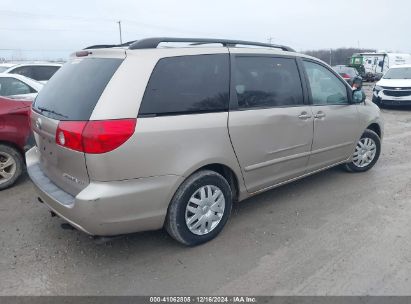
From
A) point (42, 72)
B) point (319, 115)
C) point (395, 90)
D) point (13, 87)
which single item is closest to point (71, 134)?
point (319, 115)

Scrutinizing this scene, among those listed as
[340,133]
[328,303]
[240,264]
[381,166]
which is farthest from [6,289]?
[381,166]

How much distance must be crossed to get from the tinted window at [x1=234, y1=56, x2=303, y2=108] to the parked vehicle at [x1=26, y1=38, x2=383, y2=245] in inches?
0.4

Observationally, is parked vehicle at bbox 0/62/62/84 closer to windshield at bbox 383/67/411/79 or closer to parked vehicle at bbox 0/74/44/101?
parked vehicle at bbox 0/74/44/101

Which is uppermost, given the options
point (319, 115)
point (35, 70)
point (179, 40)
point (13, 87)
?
point (179, 40)

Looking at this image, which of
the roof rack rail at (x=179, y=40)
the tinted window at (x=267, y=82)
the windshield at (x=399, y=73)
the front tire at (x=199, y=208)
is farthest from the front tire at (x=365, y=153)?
the windshield at (x=399, y=73)

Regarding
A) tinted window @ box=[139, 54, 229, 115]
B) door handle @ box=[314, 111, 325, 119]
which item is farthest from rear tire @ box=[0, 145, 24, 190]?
door handle @ box=[314, 111, 325, 119]

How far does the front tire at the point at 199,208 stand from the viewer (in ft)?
9.75

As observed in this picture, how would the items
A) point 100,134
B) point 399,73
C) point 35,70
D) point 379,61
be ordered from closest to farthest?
point 100,134
point 35,70
point 399,73
point 379,61

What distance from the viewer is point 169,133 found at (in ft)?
9.03

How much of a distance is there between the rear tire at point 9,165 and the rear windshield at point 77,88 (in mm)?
Result: 1615

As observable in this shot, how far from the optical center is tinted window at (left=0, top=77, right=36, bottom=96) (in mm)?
6355

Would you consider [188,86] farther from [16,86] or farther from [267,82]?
[16,86]

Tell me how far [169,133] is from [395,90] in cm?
1168

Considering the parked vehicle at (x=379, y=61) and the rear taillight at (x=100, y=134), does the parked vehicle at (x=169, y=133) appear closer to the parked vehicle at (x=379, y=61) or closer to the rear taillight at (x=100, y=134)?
the rear taillight at (x=100, y=134)
